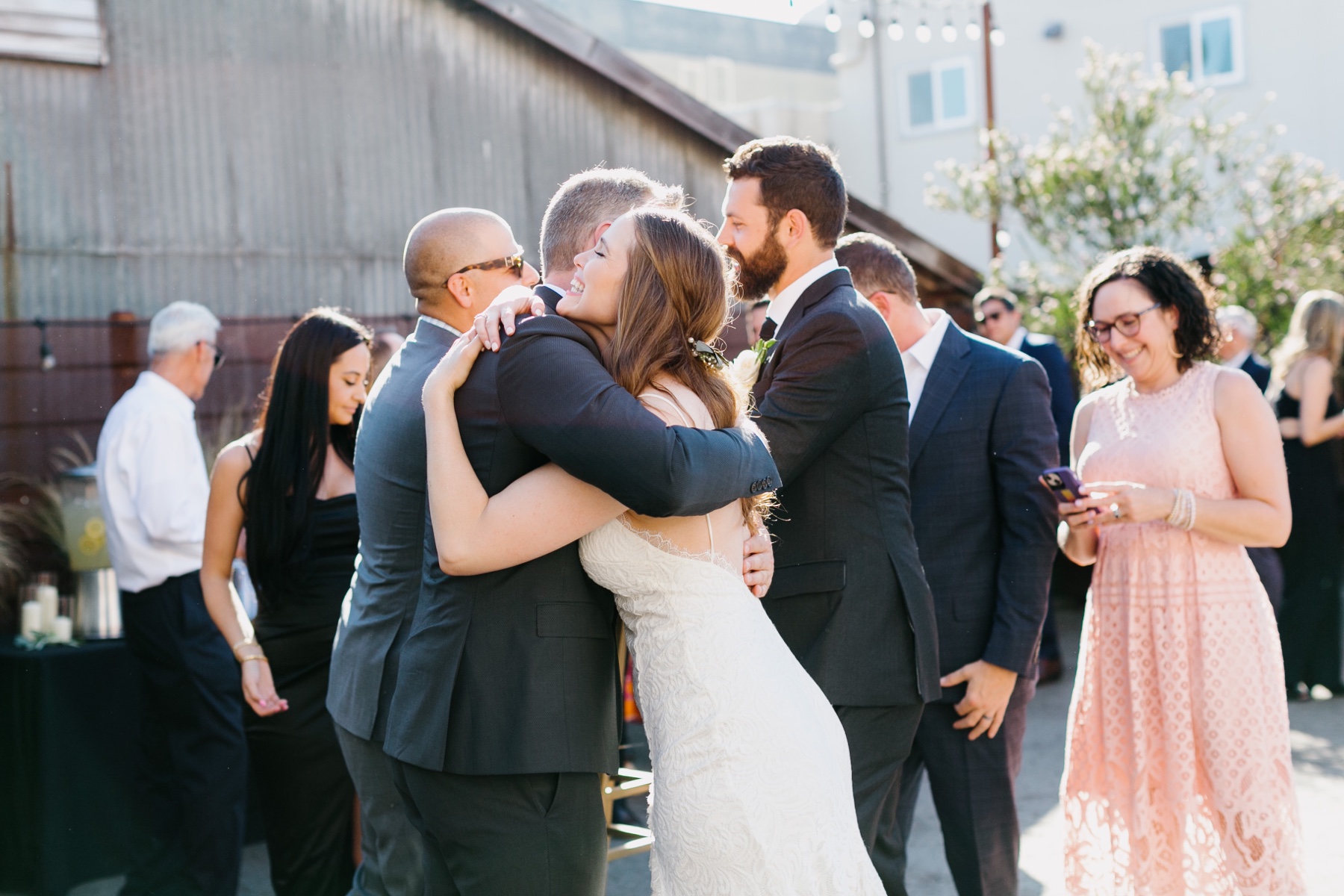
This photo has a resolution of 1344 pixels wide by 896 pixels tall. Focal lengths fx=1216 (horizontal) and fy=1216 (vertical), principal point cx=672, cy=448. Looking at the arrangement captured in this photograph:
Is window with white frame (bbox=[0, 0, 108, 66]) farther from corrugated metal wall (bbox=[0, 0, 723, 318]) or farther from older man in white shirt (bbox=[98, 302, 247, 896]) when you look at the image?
older man in white shirt (bbox=[98, 302, 247, 896])

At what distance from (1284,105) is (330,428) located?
17768mm

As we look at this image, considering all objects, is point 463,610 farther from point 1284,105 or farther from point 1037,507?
point 1284,105

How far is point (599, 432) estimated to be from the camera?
1882mm

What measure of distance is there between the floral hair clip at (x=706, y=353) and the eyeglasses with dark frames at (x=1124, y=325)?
71.1 inches

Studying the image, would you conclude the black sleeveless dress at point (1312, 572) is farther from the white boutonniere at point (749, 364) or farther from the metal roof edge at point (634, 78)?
the white boutonniere at point (749, 364)

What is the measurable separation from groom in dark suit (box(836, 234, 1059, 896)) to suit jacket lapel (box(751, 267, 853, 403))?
626 millimetres

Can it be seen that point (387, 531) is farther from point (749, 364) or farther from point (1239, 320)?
point (1239, 320)

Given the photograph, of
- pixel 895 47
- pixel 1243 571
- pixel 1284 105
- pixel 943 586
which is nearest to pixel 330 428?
pixel 943 586

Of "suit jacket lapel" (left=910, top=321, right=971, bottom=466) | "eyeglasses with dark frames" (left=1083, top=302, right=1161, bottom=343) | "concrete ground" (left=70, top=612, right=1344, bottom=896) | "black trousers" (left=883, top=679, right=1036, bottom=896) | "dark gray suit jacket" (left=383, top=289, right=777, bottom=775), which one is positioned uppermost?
"eyeglasses with dark frames" (left=1083, top=302, right=1161, bottom=343)

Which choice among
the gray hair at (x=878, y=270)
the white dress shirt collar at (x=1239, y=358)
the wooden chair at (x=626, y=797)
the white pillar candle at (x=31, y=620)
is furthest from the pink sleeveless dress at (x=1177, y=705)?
the white dress shirt collar at (x=1239, y=358)

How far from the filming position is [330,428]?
12.8 feet

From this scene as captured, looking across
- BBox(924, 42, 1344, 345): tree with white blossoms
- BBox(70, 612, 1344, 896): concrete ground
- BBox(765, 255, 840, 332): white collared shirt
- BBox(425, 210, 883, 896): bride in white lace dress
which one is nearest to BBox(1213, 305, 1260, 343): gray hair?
BBox(70, 612, 1344, 896): concrete ground

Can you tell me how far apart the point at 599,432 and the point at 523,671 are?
44 cm

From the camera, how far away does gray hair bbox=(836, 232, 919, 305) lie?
3.60 meters
